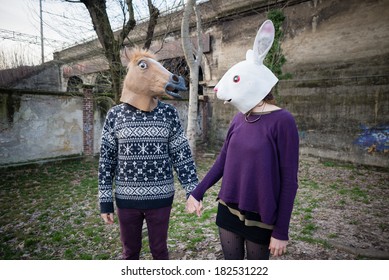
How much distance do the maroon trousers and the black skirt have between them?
1.48 feet

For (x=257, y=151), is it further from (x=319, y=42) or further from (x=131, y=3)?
(x=319, y=42)

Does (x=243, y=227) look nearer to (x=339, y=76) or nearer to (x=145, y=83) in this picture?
(x=145, y=83)

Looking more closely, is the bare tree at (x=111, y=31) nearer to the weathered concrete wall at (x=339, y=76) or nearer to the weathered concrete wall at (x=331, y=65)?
the weathered concrete wall at (x=331, y=65)

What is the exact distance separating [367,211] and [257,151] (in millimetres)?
4066

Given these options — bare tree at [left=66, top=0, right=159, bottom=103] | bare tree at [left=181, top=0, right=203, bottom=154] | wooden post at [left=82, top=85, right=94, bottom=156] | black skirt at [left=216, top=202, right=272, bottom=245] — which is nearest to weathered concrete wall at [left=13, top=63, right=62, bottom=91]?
wooden post at [left=82, top=85, right=94, bottom=156]

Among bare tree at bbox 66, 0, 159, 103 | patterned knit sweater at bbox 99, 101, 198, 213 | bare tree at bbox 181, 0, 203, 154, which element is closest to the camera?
patterned knit sweater at bbox 99, 101, 198, 213

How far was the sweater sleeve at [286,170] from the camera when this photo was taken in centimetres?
136

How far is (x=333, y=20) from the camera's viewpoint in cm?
735

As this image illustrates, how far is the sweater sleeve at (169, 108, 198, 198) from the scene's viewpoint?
189 cm

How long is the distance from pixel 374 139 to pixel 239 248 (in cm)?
729

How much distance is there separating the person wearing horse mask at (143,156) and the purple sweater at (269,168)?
21.5 inches

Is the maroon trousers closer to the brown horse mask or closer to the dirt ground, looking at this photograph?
the brown horse mask

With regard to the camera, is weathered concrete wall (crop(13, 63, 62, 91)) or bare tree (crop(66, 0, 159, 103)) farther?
weathered concrete wall (crop(13, 63, 62, 91))

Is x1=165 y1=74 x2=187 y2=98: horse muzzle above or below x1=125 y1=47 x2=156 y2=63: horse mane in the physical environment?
below
